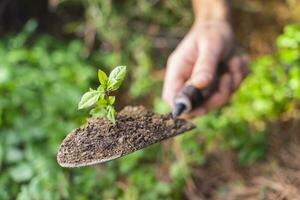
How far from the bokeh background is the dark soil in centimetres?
73

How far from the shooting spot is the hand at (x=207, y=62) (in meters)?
2.11

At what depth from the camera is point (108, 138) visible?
1.45 m

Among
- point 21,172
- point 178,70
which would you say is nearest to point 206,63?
point 178,70

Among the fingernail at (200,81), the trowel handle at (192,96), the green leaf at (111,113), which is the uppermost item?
the fingernail at (200,81)

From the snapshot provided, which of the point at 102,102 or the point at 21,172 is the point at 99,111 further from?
the point at 21,172

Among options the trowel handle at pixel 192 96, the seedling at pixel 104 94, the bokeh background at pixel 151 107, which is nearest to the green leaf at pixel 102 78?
the seedling at pixel 104 94

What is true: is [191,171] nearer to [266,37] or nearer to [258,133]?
[258,133]

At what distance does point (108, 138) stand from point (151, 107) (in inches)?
66.3

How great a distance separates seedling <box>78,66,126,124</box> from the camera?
138 cm

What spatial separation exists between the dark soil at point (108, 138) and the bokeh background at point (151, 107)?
73 centimetres

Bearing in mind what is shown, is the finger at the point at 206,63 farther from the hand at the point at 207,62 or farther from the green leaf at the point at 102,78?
the green leaf at the point at 102,78

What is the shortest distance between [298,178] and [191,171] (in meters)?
0.57

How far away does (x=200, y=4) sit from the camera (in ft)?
8.39

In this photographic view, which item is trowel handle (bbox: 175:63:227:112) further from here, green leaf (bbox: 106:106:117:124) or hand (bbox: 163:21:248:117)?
green leaf (bbox: 106:106:117:124)
